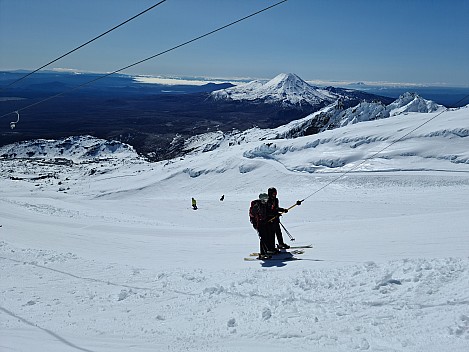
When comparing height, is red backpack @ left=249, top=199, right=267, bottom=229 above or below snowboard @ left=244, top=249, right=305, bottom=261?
above

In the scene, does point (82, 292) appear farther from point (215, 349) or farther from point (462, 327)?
point (462, 327)

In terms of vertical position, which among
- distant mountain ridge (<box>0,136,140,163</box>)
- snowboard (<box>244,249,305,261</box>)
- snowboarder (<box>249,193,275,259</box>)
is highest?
distant mountain ridge (<box>0,136,140,163</box>)

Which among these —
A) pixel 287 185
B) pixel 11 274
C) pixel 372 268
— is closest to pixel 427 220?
pixel 372 268

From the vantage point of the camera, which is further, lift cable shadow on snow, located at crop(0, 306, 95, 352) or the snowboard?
the snowboard

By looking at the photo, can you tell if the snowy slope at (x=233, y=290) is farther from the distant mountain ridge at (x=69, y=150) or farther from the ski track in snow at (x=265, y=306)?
the distant mountain ridge at (x=69, y=150)

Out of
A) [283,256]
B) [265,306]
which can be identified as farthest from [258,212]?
[265,306]

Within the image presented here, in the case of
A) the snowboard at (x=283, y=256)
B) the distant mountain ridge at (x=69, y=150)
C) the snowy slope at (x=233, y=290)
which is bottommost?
the snowboard at (x=283, y=256)

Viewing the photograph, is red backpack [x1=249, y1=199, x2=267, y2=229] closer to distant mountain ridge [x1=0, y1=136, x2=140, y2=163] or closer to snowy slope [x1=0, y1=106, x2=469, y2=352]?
snowy slope [x1=0, y1=106, x2=469, y2=352]

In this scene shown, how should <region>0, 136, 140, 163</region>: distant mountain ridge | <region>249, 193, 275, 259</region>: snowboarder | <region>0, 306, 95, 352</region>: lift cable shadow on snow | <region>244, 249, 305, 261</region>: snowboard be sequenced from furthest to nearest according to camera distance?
<region>0, 136, 140, 163</region>: distant mountain ridge < <region>249, 193, 275, 259</region>: snowboarder < <region>244, 249, 305, 261</region>: snowboard < <region>0, 306, 95, 352</region>: lift cable shadow on snow

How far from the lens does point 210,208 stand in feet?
118

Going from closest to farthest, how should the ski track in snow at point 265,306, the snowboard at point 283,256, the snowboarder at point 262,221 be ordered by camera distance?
the ski track in snow at point 265,306 → the snowboard at point 283,256 → the snowboarder at point 262,221

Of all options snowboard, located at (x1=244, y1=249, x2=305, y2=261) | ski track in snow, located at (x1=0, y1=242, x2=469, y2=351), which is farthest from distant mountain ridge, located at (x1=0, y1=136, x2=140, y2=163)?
ski track in snow, located at (x1=0, y1=242, x2=469, y2=351)

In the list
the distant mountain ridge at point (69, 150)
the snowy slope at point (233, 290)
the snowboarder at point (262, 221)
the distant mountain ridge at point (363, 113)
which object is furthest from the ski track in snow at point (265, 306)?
the distant mountain ridge at point (69, 150)

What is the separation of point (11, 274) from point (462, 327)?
9900 millimetres
